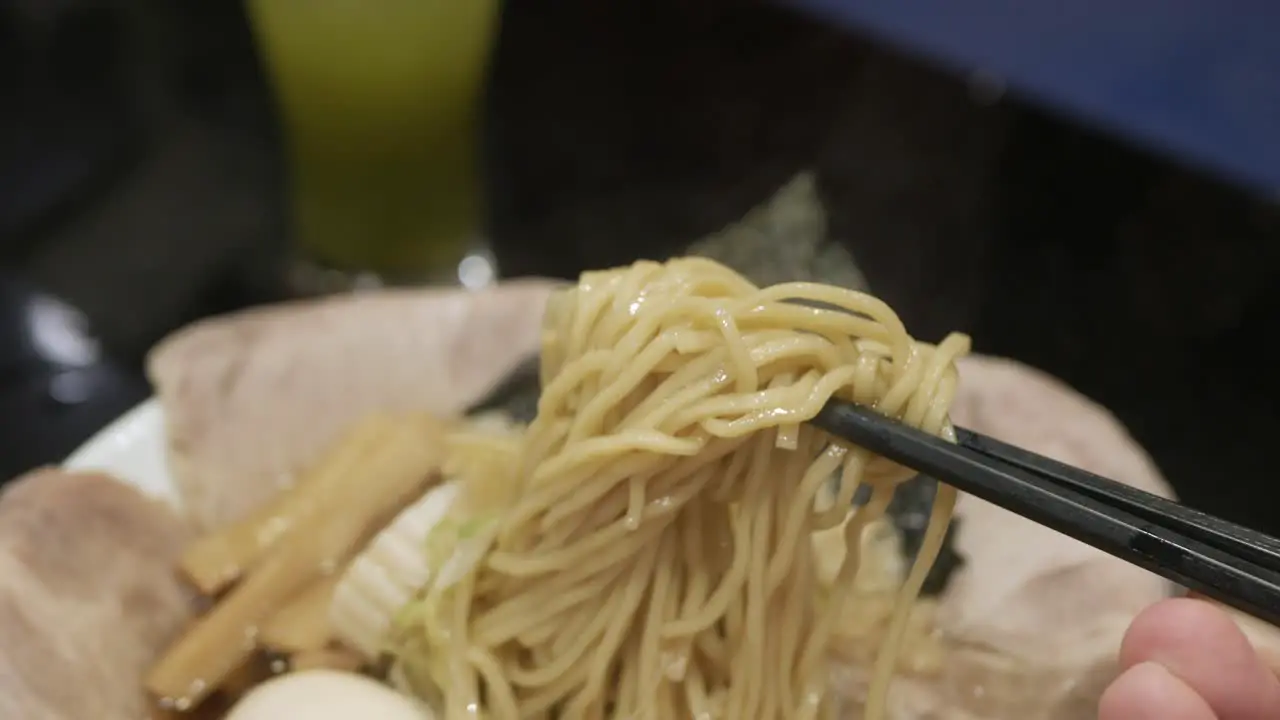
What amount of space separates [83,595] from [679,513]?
0.62 meters

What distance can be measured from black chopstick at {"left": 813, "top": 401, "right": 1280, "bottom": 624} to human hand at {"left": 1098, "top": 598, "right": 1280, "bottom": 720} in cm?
10

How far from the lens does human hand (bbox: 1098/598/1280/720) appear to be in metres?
0.87

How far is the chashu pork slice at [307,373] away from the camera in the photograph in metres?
1.39

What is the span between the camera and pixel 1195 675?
0.90m

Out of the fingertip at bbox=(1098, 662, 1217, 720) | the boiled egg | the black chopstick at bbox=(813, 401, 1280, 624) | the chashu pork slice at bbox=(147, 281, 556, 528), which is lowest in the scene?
the boiled egg

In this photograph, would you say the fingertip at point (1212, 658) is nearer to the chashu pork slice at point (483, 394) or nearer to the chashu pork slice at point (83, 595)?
the chashu pork slice at point (483, 394)

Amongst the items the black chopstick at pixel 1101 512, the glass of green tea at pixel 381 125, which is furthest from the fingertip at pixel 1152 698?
the glass of green tea at pixel 381 125

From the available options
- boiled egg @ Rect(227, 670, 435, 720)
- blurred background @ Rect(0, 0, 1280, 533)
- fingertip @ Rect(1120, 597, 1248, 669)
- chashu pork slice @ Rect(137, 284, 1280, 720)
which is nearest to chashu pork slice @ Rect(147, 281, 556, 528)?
chashu pork slice @ Rect(137, 284, 1280, 720)

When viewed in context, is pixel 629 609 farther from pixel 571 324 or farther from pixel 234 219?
pixel 234 219

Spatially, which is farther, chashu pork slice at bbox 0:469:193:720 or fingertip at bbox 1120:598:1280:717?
chashu pork slice at bbox 0:469:193:720

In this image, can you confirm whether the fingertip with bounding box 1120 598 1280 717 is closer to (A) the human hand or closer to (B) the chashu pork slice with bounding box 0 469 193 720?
(A) the human hand

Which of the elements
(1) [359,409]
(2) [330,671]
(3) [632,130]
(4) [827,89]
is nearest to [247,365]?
(1) [359,409]

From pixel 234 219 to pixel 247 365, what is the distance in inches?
29.8

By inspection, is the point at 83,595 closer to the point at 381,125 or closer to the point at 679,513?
the point at 679,513
